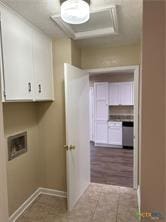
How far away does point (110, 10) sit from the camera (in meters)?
1.66

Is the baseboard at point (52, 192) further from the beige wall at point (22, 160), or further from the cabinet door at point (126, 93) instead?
the cabinet door at point (126, 93)

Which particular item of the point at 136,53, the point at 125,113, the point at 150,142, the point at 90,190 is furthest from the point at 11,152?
the point at 125,113

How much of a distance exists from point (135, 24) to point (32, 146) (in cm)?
214

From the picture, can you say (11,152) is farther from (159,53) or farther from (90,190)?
(159,53)

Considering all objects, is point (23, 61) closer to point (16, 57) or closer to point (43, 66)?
point (16, 57)

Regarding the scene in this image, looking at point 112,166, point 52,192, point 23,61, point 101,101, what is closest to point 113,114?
point 101,101

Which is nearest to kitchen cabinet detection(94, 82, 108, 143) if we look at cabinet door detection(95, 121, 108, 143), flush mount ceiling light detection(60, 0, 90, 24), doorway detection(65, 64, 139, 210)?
cabinet door detection(95, 121, 108, 143)

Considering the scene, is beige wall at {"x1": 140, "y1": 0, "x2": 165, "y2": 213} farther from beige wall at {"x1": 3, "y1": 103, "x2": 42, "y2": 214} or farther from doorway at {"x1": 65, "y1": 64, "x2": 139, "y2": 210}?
beige wall at {"x1": 3, "y1": 103, "x2": 42, "y2": 214}

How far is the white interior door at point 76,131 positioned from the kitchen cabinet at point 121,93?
275 cm

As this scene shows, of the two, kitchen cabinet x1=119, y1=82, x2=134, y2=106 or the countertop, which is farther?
the countertop

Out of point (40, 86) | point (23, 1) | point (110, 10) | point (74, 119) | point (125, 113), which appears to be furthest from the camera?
point (125, 113)

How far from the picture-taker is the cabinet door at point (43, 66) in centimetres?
206

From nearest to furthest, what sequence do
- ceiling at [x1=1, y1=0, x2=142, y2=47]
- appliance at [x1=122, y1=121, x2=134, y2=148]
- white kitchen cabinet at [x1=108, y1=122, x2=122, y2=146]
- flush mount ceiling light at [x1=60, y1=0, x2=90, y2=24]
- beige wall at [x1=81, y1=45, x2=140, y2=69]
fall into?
1. flush mount ceiling light at [x1=60, y1=0, x2=90, y2=24]
2. ceiling at [x1=1, y1=0, x2=142, y2=47]
3. beige wall at [x1=81, y1=45, x2=140, y2=69]
4. appliance at [x1=122, y1=121, x2=134, y2=148]
5. white kitchen cabinet at [x1=108, y1=122, x2=122, y2=146]

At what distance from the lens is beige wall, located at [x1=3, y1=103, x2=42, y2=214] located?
2.03 metres
